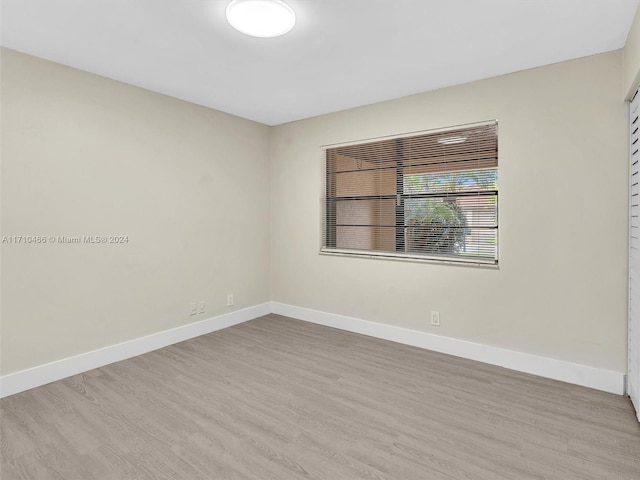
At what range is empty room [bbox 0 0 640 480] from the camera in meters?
2.11

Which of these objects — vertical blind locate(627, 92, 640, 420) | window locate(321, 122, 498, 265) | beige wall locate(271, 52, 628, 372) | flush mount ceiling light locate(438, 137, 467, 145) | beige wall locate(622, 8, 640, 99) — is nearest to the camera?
beige wall locate(622, 8, 640, 99)

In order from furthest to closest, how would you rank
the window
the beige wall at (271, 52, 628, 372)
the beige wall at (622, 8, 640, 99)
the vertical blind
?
the window → the beige wall at (271, 52, 628, 372) → the vertical blind → the beige wall at (622, 8, 640, 99)

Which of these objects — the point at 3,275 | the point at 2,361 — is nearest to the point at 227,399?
the point at 2,361

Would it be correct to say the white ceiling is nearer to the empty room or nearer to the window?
the empty room

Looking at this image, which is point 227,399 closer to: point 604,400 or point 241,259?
point 241,259

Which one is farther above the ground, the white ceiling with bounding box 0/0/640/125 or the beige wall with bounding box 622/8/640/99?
the white ceiling with bounding box 0/0/640/125

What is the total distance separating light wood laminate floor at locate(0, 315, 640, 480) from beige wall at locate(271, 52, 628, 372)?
39 cm

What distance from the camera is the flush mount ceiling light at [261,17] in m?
2.04

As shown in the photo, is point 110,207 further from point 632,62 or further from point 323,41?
point 632,62

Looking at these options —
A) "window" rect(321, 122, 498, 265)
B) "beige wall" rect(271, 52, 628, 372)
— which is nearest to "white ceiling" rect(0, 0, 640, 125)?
"beige wall" rect(271, 52, 628, 372)

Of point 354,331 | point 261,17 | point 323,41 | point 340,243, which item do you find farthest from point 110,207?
point 354,331

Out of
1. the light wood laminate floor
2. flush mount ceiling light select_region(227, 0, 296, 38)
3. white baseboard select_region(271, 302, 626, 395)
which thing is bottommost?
the light wood laminate floor

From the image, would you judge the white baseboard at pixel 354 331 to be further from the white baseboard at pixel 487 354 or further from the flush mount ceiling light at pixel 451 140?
the flush mount ceiling light at pixel 451 140

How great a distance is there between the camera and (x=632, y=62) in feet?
7.49
